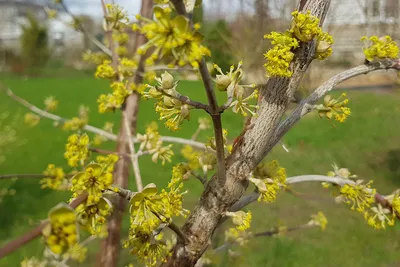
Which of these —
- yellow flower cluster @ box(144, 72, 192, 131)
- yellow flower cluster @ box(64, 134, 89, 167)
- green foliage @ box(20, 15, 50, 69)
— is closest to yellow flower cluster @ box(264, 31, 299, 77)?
yellow flower cluster @ box(144, 72, 192, 131)

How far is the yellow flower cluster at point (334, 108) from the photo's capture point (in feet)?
2.01

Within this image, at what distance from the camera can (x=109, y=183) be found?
1.54 feet

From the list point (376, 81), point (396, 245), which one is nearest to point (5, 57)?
point (376, 81)

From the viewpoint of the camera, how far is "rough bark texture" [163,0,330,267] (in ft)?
1.79

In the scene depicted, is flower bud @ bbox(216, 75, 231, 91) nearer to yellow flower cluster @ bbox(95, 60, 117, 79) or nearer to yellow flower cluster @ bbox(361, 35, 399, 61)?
yellow flower cluster @ bbox(361, 35, 399, 61)

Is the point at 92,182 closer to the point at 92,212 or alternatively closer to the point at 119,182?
the point at 92,212

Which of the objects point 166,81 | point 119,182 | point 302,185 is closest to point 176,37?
point 166,81

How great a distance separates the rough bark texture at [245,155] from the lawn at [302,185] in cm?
24

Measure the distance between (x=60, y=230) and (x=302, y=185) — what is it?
347 cm

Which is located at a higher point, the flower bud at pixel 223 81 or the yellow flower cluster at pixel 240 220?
the flower bud at pixel 223 81

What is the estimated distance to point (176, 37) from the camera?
0.38m

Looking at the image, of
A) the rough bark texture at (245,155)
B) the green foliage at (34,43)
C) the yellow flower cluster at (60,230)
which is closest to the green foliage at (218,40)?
the rough bark texture at (245,155)

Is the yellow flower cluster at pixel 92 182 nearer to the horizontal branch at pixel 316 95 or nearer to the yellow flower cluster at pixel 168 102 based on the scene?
the yellow flower cluster at pixel 168 102

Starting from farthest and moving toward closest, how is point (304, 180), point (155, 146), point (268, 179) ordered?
point (155, 146) < point (304, 180) < point (268, 179)
